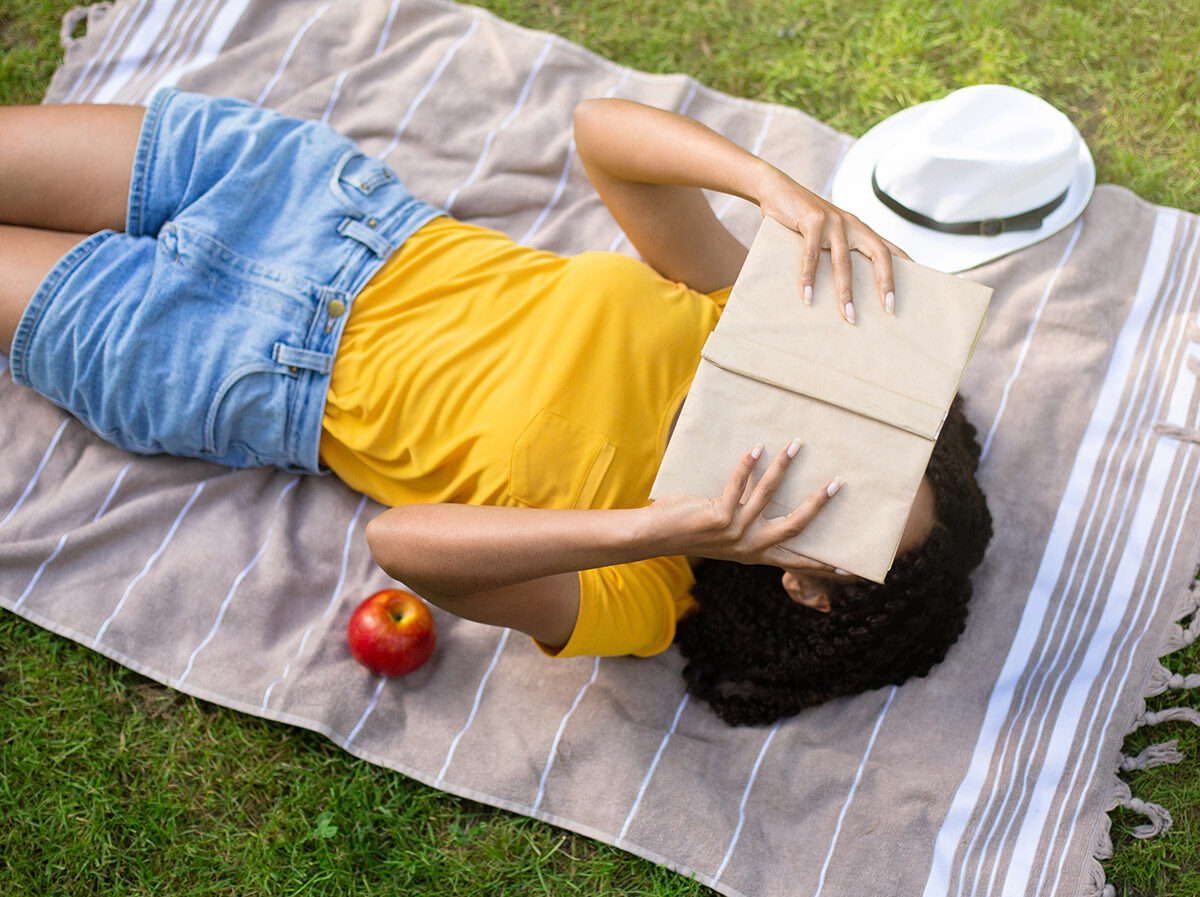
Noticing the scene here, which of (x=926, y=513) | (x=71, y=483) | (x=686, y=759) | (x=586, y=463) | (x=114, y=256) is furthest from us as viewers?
(x=71, y=483)

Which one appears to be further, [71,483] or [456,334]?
[71,483]

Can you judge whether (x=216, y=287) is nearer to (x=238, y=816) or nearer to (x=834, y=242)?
(x=238, y=816)

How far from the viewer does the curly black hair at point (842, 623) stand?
1977mm

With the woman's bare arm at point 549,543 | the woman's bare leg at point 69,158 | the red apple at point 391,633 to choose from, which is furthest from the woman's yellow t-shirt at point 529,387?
the woman's bare leg at point 69,158

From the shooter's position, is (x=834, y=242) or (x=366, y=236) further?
(x=366, y=236)

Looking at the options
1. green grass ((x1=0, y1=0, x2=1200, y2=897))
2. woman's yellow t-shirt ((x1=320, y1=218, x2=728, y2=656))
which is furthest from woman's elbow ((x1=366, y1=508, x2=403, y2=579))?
green grass ((x1=0, y1=0, x2=1200, y2=897))

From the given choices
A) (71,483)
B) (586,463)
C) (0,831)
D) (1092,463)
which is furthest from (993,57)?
(0,831)

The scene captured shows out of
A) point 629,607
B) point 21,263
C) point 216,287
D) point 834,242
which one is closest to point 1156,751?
point 629,607

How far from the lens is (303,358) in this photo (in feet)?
7.11

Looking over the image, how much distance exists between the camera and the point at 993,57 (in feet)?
10.3

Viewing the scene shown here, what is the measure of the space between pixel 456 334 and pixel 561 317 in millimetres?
261

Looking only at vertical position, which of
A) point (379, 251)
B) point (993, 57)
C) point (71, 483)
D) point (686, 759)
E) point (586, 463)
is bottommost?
point (686, 759)

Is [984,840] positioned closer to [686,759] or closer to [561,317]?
[686,759]

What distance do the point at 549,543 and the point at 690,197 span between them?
3.36 feet
